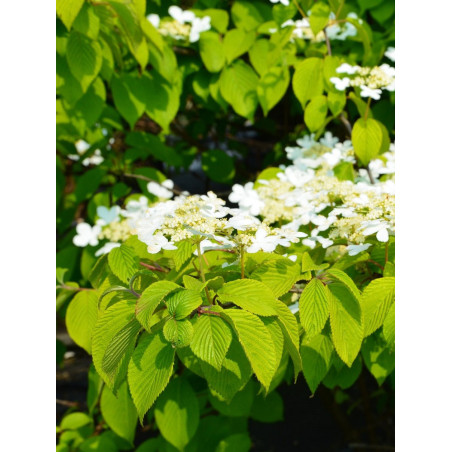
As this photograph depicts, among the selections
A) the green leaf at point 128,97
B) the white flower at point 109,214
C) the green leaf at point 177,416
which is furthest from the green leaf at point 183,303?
the green leaf at point 128,97

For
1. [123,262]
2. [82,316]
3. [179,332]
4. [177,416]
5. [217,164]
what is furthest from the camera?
[217,164]

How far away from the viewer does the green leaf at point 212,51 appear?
1649 mm

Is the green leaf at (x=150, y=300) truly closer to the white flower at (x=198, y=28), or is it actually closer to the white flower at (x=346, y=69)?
the white flower at (x=346, y=69)

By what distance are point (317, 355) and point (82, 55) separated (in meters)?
0.90

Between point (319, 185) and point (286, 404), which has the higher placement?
point (319, 185)

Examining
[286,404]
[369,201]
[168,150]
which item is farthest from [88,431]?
[286,404]

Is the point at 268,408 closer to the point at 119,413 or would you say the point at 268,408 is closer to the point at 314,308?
the point at 119,413

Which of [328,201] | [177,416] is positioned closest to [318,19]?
[328,201]

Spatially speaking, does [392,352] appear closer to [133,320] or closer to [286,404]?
[133,320]

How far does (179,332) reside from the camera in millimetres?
757

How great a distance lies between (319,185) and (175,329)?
61cm

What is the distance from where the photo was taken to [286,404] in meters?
2.85

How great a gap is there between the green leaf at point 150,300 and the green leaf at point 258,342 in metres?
0.09

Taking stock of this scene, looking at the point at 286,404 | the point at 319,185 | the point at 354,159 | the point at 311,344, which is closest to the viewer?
the point at 311,344
